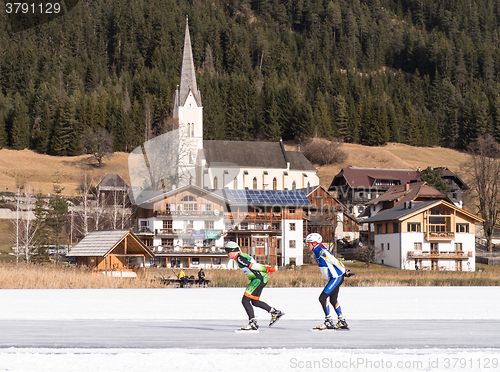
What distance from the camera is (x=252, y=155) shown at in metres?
104

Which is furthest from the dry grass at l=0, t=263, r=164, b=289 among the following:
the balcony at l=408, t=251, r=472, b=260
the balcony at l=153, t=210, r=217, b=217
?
the balcony at l=408, t=251, r=472, b=260

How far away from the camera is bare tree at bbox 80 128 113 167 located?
4278 inches

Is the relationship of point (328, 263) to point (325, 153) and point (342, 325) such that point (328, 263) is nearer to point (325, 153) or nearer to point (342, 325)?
point (342, 325)

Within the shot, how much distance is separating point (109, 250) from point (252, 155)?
72.0 m

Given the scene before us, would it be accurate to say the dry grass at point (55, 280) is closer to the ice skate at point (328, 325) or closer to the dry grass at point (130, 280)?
the dry grass at point (130, 280)

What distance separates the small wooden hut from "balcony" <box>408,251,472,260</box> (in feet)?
103

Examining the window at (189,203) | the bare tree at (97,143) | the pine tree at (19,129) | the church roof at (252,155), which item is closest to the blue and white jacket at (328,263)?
the window at (189,203)

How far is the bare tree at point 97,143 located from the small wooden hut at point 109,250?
2948 inches

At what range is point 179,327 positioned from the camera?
12641mm

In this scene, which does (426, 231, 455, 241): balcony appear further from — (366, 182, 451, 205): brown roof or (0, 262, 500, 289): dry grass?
(0, 262, 500, 289): dry grass

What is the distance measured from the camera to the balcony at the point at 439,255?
57375 millimetres

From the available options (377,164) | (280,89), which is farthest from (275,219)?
(280,89)
